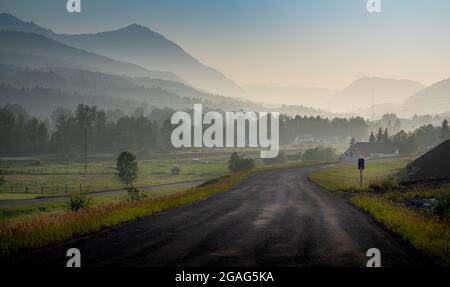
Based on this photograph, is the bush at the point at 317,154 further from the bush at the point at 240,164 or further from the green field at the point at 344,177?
the bush at the point at 240,164

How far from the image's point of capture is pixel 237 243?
1257 centimetres

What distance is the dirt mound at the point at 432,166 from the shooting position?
50250 mm

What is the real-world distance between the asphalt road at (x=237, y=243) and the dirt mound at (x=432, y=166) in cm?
3668

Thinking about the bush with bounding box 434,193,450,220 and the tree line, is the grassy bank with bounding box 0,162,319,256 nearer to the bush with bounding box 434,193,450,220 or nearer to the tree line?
the bush with bounding box 434,193,450,220

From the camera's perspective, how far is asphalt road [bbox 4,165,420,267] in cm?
1043

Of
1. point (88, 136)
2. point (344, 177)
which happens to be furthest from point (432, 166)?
point (88, 136)

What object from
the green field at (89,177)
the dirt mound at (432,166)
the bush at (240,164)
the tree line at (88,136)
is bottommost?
the green field at (89,177)

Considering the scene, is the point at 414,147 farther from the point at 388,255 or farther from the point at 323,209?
the point at 388,255

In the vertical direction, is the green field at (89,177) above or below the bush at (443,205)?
below

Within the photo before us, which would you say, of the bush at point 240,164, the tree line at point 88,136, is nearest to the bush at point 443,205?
the bush at point 240,164

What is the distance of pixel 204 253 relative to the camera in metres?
11.2

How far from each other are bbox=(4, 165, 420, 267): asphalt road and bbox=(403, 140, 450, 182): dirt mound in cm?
3668

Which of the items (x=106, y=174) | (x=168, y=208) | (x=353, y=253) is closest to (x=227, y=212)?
(x=168, y=208)

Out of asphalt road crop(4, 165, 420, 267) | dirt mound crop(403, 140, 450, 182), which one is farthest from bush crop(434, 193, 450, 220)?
dirt mound crop(403, 140, 450, 182)
